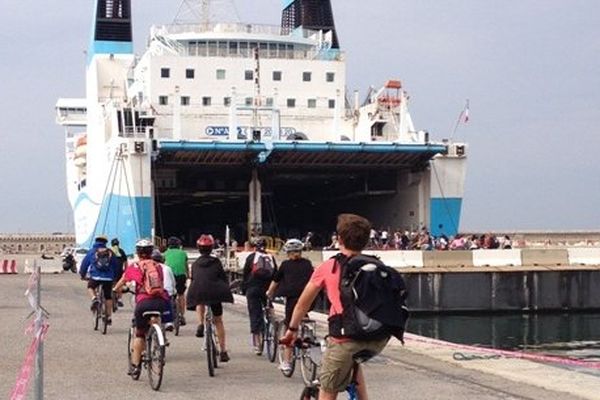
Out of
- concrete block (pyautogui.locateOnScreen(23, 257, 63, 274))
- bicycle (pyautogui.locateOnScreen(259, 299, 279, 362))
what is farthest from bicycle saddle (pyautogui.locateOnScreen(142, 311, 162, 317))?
concrete block (pyautogui.locateOnScreen(23, 257, 63, 274))

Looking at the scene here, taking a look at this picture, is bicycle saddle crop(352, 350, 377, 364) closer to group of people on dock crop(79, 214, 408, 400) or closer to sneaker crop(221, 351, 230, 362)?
group of people on dock crop(79, 214, 408, 400)

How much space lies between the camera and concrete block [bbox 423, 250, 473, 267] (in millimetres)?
33281

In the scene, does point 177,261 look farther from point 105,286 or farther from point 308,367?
point 308,367

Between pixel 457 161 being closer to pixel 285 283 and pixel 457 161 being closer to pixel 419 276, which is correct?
pixel 419 276

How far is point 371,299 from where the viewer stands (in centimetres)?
600

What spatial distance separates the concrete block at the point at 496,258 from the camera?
3350 centimetres

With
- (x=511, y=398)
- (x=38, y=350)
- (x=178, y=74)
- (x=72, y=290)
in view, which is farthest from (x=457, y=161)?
(x=38, y=350)

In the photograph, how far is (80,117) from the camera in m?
65.8

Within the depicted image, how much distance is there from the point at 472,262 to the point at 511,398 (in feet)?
78.0

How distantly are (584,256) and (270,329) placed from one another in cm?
2413

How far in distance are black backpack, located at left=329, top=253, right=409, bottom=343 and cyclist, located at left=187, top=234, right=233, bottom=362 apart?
228 inches

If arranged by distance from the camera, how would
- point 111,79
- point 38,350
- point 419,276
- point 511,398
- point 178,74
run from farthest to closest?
point 111,79
point 178,74
point 419,276
point 511,398
point 38,350

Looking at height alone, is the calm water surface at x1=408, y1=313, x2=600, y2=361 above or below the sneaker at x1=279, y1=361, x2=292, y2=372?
below

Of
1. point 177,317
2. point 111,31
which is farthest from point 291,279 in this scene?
point 111,31
